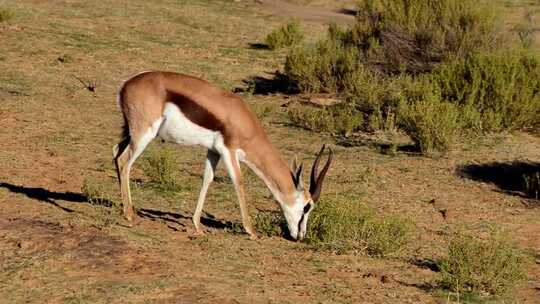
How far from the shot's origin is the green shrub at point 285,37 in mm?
23578

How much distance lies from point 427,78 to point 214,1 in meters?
15.5

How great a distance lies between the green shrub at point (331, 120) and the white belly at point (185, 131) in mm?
6597

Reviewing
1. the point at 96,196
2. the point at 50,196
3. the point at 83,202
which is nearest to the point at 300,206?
the point at 96,196

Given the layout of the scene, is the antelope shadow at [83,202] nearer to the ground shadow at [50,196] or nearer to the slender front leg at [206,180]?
the ground shadow at [50,196]

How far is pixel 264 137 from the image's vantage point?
9.64m

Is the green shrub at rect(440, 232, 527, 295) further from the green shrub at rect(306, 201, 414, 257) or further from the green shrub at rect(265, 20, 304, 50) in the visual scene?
the green shrub at rect(265, 20, 304, 50)

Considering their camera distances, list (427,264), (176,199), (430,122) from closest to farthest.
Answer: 1. (427,264)
2. (176,199)
3. (430,122)

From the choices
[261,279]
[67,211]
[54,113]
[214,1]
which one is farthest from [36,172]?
[214,1]

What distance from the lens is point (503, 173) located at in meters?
13.5

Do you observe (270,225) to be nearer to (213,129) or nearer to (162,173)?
(213,129)

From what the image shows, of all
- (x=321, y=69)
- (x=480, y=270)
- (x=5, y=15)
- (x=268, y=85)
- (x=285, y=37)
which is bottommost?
(x=268, y=85)

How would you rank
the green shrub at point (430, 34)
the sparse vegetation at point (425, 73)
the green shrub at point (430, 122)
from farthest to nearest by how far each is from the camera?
the green shrub at point (430, 34), the sparse vegetation at point (425, 73), the green shrub at point (430, 122)

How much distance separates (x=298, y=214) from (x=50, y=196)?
3.38m

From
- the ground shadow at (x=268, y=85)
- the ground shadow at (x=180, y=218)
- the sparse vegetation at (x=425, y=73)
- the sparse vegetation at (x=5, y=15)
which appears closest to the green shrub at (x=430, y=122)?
the sparse vegetation at (x=425, y=73)
